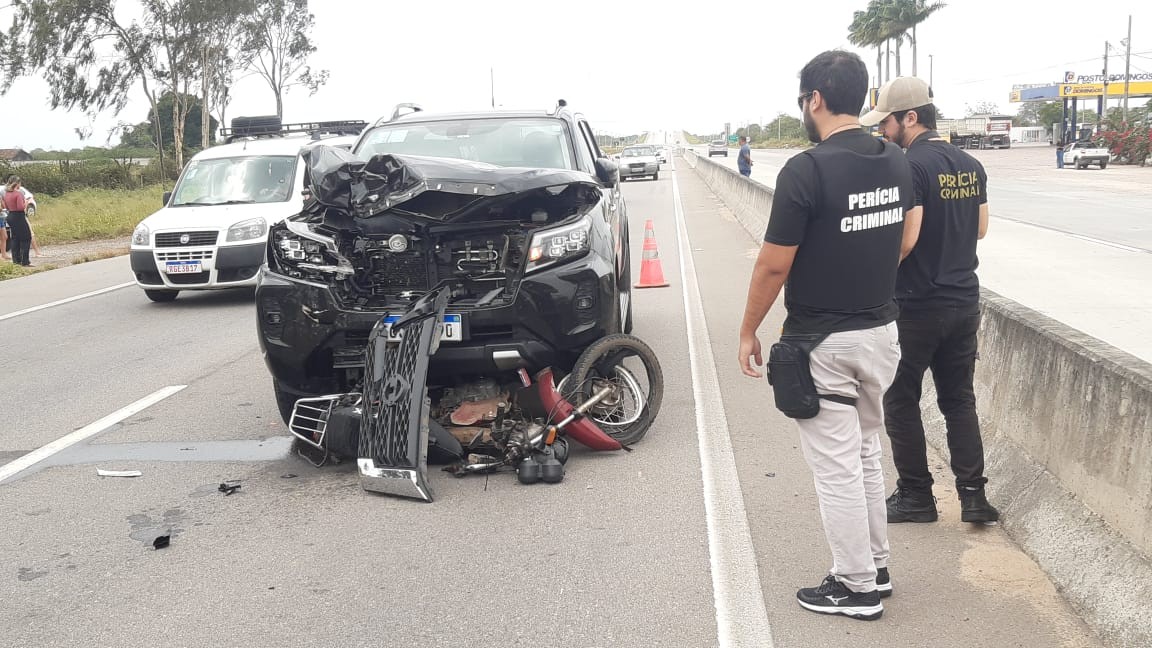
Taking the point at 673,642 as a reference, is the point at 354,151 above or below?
above

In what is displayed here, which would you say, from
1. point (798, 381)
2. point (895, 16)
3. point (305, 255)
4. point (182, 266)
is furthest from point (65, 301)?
point (895, 16)

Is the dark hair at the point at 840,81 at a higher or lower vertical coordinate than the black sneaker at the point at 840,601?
Answer: higher

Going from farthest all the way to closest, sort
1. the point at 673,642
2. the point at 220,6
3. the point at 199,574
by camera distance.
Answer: the point at 220,6 < the point at 199,574 < the point at 673,642

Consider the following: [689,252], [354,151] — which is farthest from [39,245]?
[354,151]

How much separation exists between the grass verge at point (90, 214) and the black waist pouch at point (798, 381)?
2571 cm

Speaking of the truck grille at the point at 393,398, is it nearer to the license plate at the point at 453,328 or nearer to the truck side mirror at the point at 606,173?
the license plate at the point at 453,328

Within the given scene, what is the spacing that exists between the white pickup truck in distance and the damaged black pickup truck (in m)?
45.8

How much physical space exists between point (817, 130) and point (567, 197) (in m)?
2.43

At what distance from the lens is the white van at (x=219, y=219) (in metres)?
12.9

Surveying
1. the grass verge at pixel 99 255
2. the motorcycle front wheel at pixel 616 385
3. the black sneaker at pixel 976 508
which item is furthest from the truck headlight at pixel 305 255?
the grass verge at pixel 99 255

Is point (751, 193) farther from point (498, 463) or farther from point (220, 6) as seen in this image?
point (220, 6)

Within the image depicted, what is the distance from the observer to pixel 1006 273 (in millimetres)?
14375

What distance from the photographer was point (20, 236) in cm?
2014

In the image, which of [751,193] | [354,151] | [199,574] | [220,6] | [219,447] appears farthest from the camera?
[220,6]
